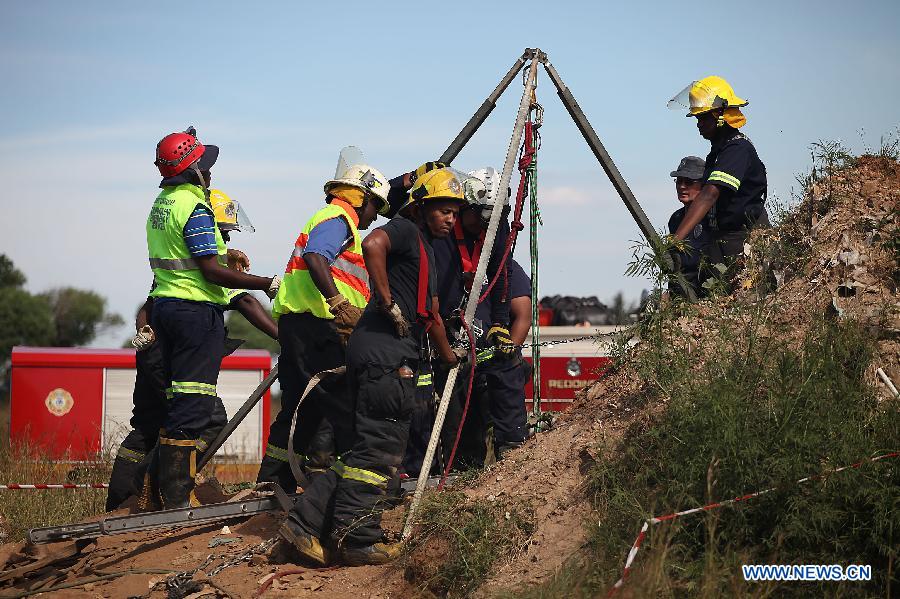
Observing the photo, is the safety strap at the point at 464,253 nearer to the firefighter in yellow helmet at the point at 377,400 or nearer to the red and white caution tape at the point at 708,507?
the firefighter in yellow helmet at the point at 377,400

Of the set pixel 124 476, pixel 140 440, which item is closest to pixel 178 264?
pixel 140 440

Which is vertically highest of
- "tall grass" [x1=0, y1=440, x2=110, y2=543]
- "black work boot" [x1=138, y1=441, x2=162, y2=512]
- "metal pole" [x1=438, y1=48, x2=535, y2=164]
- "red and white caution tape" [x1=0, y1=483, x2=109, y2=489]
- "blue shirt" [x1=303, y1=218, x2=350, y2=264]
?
"metal pole" [x1=438, y1=48, x2=535, y2=164]

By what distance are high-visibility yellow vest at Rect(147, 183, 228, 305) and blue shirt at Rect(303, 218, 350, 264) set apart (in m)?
0.67

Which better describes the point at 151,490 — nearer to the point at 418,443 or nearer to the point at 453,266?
the point at 418,443

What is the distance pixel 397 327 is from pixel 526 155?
2.03 m

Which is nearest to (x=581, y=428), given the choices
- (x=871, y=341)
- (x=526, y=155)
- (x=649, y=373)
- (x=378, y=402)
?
(x=649, y=373)

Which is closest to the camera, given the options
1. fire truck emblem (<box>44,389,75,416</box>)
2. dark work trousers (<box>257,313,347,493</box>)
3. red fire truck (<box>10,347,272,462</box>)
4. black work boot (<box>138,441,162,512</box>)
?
black work boot (<box>138,441,162,512</box>)

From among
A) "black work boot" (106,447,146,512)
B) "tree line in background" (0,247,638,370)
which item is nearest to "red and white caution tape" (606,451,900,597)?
"black work boot" (106,447,146,512)

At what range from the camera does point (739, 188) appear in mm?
7492

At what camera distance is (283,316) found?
7758mm

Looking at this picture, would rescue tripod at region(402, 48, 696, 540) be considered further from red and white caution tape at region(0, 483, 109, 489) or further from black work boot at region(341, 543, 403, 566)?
red and white caution tape at region(0, 483, 109, 489)

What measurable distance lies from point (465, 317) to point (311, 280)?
1371 mm

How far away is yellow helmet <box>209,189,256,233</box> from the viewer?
9.03 meters

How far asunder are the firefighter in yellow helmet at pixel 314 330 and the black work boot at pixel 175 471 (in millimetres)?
646
